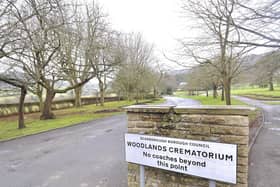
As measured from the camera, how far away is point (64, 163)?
523 centimetres

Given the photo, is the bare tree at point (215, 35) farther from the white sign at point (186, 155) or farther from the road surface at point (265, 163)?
the white sign at point (186, 155)

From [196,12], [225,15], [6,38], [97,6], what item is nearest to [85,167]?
[6,38]

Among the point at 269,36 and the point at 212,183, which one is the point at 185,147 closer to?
the point at 212,183

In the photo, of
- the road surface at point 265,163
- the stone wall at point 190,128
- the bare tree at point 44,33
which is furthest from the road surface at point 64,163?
the bare tree at point 44,33

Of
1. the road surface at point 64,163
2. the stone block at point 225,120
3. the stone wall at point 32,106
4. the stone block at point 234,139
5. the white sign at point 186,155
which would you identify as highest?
the stone block at point 225,120

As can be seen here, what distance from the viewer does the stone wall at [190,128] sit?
2.30m

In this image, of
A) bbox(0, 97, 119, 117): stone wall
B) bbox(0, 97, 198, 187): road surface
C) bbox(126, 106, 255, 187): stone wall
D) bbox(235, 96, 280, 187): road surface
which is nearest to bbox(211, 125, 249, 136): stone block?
bbox(126, 106, 255, 187): stone wall

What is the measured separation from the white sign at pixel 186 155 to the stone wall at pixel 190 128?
0.15m

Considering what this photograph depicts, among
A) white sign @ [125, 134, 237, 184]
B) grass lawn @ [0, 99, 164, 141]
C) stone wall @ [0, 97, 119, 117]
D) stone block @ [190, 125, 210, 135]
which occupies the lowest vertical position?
grass lawn @ [0, 99, 164, 141]

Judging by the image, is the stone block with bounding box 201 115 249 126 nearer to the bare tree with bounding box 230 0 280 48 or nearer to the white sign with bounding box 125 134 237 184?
the white sign with bounding box 125 134 237 184

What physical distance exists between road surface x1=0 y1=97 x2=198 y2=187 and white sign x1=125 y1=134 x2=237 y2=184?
4.66ft

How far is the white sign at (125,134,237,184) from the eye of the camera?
7.27ft

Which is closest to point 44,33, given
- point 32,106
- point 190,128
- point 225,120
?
point 190,128

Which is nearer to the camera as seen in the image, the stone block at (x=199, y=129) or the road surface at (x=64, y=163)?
the stone block at (x=199, y=129)
